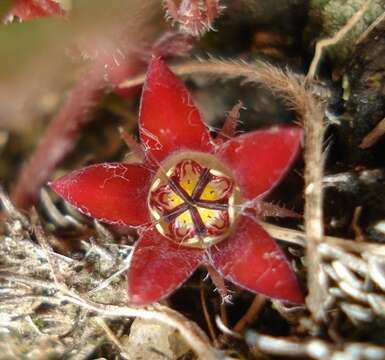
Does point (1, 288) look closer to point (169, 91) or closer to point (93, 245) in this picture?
point (93, 245)

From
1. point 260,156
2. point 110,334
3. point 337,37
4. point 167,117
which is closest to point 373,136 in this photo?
point 337,37

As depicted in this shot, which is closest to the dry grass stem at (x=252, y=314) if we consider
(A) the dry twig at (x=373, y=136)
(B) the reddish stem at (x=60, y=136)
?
(A) the dry twig at (x=373, y=136)

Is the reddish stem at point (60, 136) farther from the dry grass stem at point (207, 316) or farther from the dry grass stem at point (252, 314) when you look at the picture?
the dry grass stem at point (252, 314)

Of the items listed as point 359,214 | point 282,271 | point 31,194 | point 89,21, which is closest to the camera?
point 89,21

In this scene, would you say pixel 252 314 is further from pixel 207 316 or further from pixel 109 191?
pixel 109 191

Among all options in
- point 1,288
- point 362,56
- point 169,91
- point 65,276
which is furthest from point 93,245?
point 362,56

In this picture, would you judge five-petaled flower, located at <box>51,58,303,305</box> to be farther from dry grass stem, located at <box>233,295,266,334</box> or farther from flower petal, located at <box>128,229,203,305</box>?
dry grass stem, located at <box>233,295,266,334</box>
